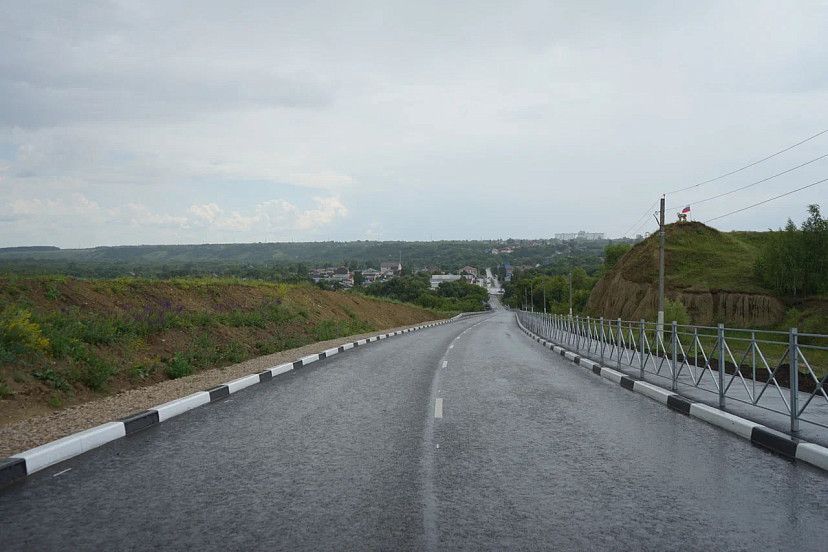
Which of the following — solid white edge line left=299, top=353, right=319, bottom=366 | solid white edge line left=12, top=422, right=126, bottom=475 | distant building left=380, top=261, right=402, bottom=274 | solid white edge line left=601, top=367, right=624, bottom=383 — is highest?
distant building left=380, top=261, right=402, bottom=274

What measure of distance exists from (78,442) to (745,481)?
673 cm

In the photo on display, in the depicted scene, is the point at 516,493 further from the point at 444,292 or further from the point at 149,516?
the point at 444,292

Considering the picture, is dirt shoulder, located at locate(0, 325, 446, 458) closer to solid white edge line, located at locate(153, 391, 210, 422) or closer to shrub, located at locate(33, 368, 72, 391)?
solid white edge line, located at locate(153, 391, 210, 422)

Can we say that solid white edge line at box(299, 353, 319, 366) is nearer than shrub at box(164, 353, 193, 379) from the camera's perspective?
No

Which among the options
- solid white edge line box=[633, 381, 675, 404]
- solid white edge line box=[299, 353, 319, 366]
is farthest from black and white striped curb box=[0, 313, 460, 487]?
solid white edge line box=[633, 381, 675, 404]

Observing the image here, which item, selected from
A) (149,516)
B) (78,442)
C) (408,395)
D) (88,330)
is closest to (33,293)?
(88,330)

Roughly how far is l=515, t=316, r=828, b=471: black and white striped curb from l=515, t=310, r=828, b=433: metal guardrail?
405 millimetres

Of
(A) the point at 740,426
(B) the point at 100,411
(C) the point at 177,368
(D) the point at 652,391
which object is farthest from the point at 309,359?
(A) the point at 740,426

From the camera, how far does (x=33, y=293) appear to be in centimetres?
1208

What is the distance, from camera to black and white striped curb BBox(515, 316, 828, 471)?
610 cm

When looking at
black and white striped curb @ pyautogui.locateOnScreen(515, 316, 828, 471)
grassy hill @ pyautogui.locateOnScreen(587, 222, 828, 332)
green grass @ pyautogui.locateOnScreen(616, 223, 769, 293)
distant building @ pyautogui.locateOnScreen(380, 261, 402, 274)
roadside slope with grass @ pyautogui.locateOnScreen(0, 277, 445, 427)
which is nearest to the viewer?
black and white striped curb @ pyautogui.locateOnScreen(515, 316, 828, 471)

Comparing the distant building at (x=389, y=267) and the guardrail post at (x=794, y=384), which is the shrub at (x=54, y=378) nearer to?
the guardrail post at (x=794, y=384)

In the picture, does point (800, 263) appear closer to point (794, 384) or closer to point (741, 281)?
point (741, 281)

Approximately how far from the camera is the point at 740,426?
7414mm
